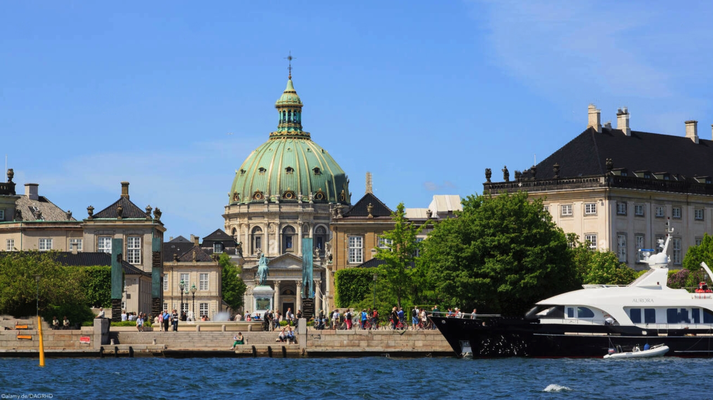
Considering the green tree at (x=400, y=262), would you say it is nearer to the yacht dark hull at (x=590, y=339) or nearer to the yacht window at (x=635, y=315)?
the yacht dark hull at (x=590, y=339)

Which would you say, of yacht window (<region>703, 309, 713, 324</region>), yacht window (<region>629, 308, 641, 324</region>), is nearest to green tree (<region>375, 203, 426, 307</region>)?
yacht window (<region>629, 308, 641, 324</region>)

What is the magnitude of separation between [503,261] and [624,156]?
133ft

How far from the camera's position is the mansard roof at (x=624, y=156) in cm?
12000

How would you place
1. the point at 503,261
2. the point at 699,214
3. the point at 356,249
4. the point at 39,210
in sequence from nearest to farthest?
Result: the point at 503,261 < the point at 699,214 < the point at 39,210 < the point at 356,249

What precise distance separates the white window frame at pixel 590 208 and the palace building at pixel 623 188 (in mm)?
71

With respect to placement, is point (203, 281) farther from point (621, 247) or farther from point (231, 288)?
point (621, 247)

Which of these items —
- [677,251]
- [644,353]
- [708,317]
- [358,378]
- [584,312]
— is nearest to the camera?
[358,378]

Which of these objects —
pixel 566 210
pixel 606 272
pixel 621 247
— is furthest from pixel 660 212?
pixel 606 272

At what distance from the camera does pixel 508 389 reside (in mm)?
61562

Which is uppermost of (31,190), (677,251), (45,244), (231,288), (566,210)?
(31,190)

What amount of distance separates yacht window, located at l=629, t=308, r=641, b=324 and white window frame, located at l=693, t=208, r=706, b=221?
4957 cm

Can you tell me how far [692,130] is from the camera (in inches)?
5133

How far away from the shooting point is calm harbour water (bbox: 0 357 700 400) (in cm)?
6062

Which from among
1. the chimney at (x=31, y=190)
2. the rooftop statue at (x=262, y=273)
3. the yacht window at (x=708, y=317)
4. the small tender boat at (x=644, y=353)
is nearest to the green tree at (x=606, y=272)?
the yacht window at (x=708, y=317)
